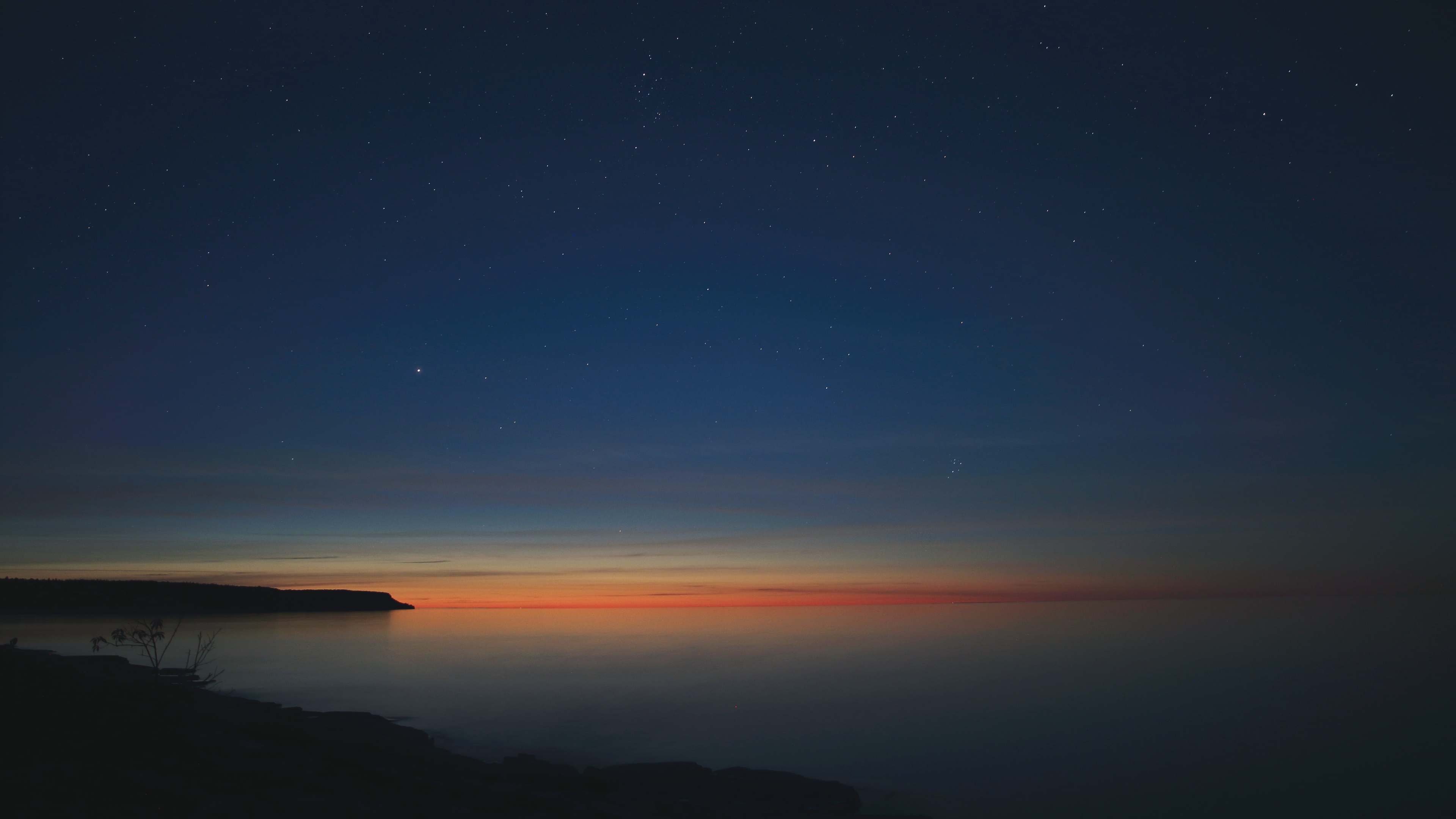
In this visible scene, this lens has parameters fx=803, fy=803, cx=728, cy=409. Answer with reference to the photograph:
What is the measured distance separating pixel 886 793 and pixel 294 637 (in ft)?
248

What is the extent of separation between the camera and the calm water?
2138 centimetres

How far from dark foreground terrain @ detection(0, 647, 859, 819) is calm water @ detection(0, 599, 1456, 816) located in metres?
5.07

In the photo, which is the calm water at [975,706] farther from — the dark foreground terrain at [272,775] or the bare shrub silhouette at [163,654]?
the dark foreground terrain at [272,775]

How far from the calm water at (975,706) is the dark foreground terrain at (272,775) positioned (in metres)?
5.07

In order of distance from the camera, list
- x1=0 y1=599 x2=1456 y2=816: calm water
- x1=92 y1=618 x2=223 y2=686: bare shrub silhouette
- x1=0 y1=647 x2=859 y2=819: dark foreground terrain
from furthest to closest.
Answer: x1=92 y1=618 x2=223 y2=686: bare shrub silhouette < x1=0 y1=599 x2=1456 y2=816: calm water < x1=0 y1=647 x2=859 y2=819: dark foreground terrain

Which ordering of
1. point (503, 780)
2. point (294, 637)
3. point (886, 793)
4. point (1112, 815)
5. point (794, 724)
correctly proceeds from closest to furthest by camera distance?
point (503, 780) < point (1112, 815) < point (886, 793) < point (794, 724) < point (294, 637)

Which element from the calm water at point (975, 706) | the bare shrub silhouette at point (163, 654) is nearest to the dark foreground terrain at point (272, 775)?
the bare shrub silhouette at point (163, 654)

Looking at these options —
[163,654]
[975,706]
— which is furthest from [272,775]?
[163,654]

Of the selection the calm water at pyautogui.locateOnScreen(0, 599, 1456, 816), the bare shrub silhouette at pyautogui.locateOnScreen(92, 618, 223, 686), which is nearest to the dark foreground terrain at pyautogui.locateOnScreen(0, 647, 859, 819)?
the bare shrub silhouette at pyautogui.locateOnScreen(92, 618, 223, 686)

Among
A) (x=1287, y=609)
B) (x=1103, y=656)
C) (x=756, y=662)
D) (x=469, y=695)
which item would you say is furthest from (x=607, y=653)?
(x=1287, y=609)

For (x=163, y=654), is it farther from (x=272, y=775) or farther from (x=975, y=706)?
(x=975, y=706)

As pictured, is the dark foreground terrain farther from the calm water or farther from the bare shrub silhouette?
the calm water

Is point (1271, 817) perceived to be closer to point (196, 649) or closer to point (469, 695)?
point (469, 695)

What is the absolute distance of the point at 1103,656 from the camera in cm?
5312
